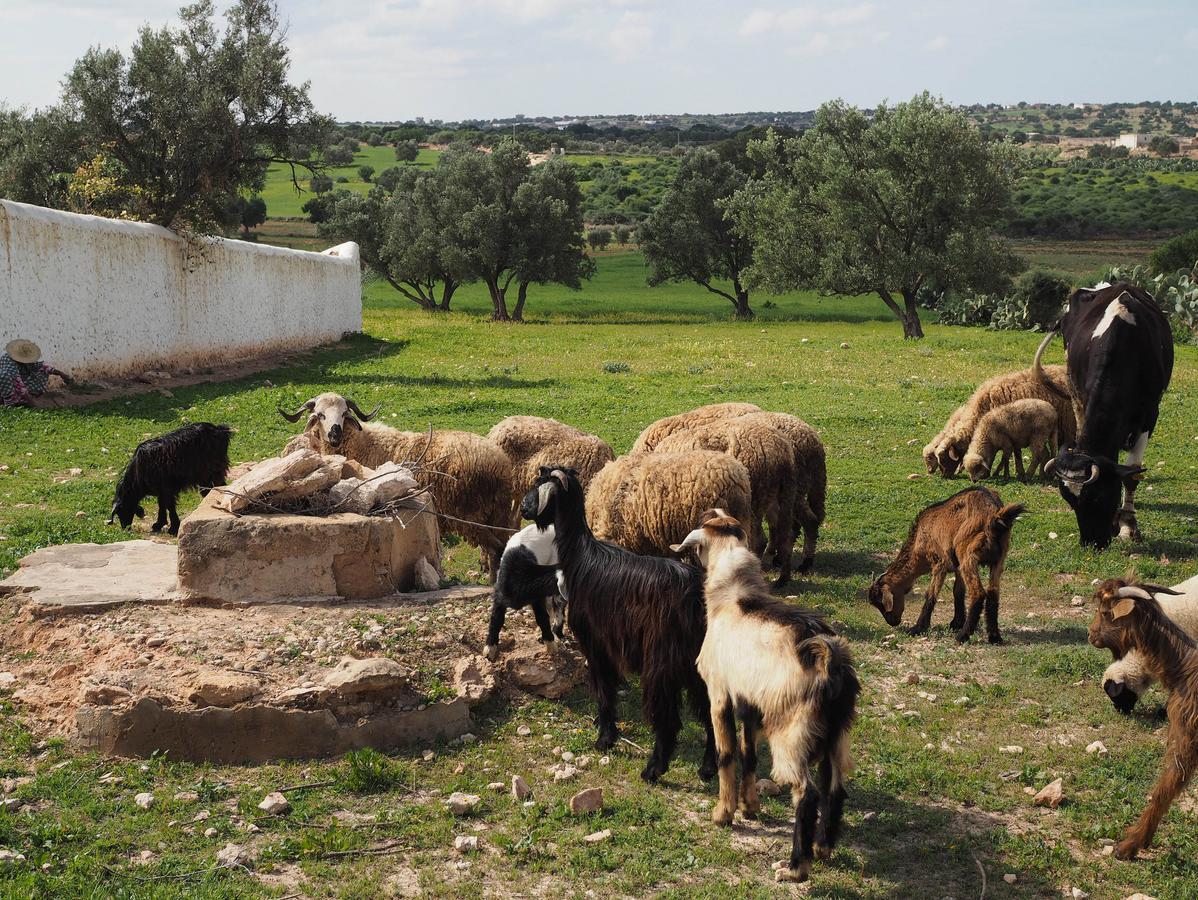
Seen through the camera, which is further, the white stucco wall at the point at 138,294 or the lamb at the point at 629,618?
the white stucco wall at the point at 138,294

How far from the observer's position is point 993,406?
1554cm

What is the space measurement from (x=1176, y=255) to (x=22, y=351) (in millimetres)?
41962

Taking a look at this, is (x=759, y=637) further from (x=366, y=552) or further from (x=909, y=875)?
(x=366, y=552)

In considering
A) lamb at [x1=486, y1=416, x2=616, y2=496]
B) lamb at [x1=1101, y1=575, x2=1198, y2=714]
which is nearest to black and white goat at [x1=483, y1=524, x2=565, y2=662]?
lamb at [x1=486, y1=416, x2=616, y2=496]

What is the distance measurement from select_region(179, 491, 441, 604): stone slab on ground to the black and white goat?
1277 mm

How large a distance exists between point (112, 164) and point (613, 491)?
2082 centimetres

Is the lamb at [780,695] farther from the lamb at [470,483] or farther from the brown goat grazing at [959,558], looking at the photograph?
the lamb at [470,483]

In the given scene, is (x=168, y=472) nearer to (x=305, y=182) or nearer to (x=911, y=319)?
(x=911, y=319)

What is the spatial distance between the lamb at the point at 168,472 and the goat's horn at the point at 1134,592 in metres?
9.05

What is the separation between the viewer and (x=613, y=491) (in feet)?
31.1

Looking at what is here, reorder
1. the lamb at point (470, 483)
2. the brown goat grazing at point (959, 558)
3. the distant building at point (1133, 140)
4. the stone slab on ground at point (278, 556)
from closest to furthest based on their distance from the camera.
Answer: the stone slab on ground at point (278, 556) < the brown goat grazing at point (959, 558) < the lamb at point (470, 483) < the distant building at point (1133, 140)

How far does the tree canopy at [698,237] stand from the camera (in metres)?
50.8

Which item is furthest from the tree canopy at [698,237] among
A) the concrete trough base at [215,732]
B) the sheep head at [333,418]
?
the concrete trough base at [215,732]

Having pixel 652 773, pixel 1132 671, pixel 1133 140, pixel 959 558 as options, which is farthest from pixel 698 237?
pixel 1133 140
